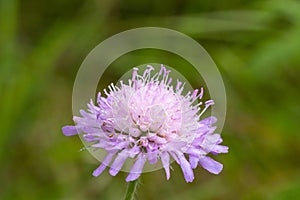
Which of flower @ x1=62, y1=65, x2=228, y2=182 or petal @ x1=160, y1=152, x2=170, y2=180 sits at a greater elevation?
flower @ x1=62, y1=65, x2=228, y2=182

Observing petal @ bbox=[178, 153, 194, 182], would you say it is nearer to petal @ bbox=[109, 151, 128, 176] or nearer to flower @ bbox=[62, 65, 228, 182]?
flower @ bbox=[62, 65, 228, 182]

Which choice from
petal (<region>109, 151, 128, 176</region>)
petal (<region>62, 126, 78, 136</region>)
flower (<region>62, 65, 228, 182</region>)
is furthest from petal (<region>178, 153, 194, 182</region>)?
petal (<region>62, 126, 78, 136</region>)

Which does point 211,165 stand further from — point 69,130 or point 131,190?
point 69,130

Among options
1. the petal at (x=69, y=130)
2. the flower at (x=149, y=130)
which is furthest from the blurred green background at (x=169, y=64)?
the petal at (x=69, y=130)

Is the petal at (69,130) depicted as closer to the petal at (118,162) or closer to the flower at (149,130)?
the flower at (149,130)

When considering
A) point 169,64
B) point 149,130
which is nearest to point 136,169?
point 149,130

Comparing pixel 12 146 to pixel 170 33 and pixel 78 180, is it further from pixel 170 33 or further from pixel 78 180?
pixel 170 33
